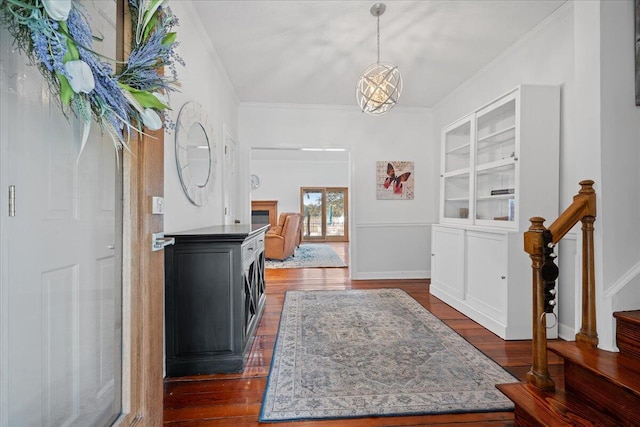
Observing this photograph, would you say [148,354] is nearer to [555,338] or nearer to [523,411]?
[523,411]

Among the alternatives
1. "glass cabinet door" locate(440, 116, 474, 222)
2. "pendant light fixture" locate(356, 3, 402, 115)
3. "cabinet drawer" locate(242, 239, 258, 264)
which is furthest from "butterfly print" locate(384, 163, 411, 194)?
"cabinet drawer" locate(242, 239, 258, 264)

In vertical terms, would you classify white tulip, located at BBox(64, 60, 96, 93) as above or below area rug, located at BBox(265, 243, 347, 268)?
above

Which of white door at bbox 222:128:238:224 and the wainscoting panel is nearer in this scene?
white door at bbox 222:128:238:224

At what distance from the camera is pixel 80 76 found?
0.66 meters

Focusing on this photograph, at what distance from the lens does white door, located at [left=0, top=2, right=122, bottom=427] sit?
744 millimetres

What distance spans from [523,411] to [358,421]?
774 mm

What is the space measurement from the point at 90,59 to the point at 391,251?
454 cm

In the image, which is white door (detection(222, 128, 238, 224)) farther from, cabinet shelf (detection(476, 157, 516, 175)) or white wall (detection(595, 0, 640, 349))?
white wall (detection(595, 0, 640, 349))

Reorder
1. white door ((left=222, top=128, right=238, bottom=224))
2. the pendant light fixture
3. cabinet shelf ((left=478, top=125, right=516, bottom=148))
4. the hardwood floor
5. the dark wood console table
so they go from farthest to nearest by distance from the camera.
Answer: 1. white door ((left=222, top=128, right=238, bottom=224))
2. cabinet shelf ((left=478, top=125, right=516, bottom=148))
3. the pendant light fixture
4. the dark wood console table
5. the hardwood floor

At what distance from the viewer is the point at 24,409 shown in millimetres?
786

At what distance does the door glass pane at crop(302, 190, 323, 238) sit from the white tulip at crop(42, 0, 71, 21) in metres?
9.57

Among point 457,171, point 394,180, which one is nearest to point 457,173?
point 457,171

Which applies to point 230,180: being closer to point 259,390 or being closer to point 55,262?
point 259,390

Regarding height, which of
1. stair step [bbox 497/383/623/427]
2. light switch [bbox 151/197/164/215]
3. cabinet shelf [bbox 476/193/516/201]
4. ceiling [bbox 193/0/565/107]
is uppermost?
ceiling [bbox 193/0/565/107]
